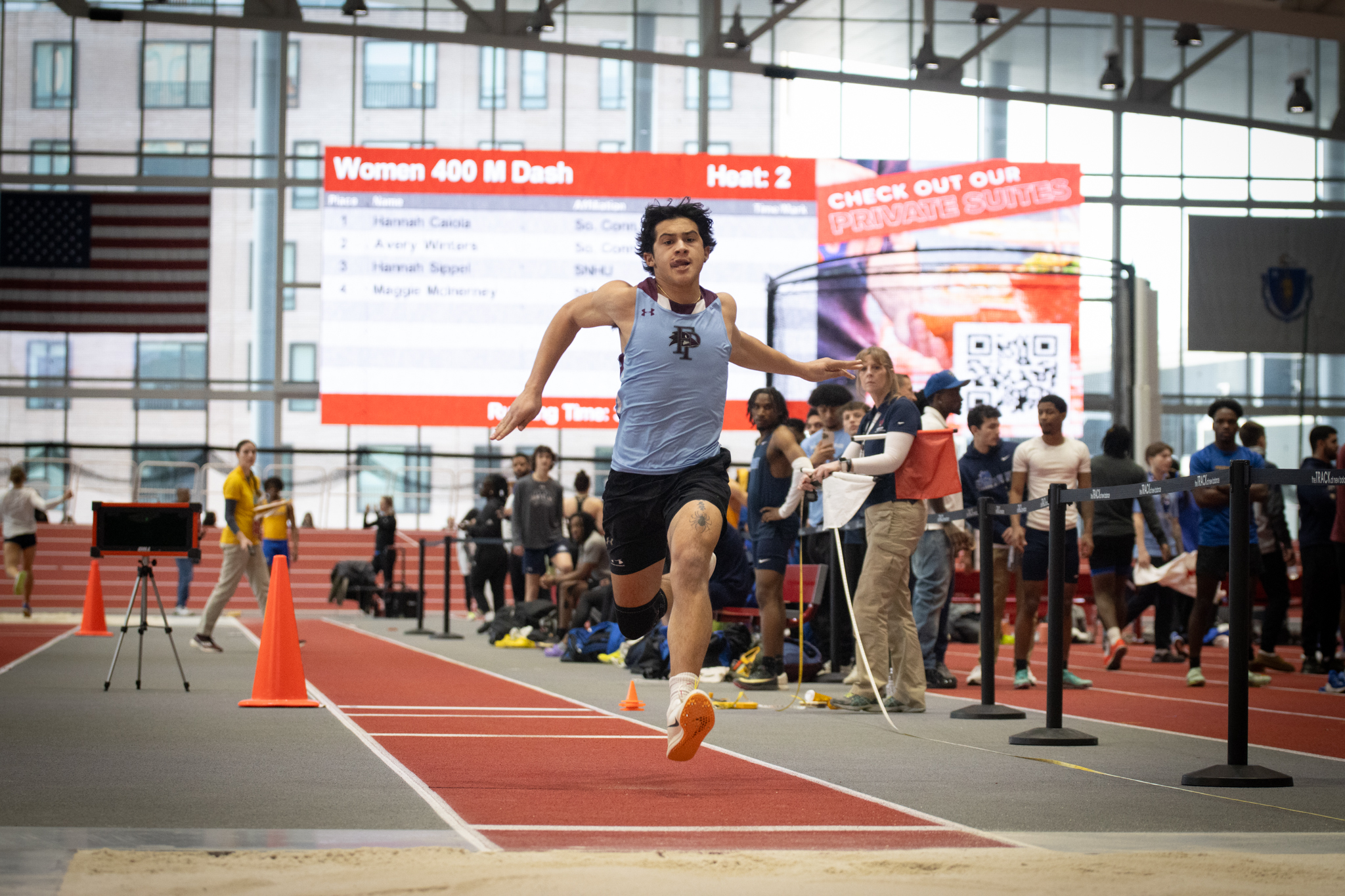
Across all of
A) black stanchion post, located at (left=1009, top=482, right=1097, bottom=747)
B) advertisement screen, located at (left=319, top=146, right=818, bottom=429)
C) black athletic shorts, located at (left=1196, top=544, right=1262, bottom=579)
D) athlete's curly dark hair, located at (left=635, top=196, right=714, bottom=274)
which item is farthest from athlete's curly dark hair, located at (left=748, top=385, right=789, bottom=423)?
advertisement screen, located at (left=319, top=146, right=818, bottom=429)

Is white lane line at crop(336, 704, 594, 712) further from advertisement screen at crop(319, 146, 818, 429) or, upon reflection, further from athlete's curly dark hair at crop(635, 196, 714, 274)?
advertisement screen at crop(319, 146, 818, 429)

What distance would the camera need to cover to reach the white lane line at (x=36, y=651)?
11.1 metres

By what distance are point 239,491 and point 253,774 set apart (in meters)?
7.78

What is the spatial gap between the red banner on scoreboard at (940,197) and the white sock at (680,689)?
69.6ft

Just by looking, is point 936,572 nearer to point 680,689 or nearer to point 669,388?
point 669,388

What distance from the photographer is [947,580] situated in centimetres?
1034

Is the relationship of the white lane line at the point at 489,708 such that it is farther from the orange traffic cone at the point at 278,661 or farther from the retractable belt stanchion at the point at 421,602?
the retractable belt stanchion at the point at 421,602

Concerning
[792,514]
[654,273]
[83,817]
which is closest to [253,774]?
[83,817]

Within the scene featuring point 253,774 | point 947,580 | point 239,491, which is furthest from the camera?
point 239,491

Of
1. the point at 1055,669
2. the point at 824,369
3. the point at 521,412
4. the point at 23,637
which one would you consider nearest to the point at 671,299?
the point at 521,412

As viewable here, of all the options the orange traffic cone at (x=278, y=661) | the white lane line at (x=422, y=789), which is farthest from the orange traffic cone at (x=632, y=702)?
the orange traffic cone at (x=278, y=661)

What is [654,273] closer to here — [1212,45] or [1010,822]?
[1010,822]

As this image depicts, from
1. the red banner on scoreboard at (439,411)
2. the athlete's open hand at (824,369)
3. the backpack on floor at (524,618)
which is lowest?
the backpack on floor at (524,618)

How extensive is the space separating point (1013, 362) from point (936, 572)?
10048 mm
